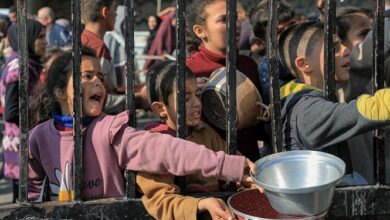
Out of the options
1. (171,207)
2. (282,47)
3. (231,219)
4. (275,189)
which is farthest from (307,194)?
(282,47)

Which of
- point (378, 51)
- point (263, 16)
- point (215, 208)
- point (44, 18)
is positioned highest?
point (44, 18)

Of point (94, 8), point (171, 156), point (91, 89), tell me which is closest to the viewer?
point (171, 156)

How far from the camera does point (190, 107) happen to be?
8.98ft

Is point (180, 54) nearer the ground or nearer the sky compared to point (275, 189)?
nearer the sky

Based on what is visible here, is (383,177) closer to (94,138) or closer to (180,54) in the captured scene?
(180,54)

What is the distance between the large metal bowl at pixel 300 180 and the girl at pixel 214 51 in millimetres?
736

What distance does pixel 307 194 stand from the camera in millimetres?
2154

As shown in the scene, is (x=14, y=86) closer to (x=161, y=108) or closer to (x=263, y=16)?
(x=263, y=16)

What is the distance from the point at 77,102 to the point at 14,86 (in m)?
2.33

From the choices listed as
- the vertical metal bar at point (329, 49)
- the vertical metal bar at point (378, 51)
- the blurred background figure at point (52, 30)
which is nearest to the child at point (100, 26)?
the vertical metal bar at point (329, 49)

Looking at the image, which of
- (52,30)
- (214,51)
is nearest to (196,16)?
(214,51)

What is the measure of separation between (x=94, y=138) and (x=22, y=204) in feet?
1.17

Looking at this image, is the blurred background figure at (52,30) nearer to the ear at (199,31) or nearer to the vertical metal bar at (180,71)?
the ear at (199,31)

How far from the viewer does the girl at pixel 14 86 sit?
4699 mm
